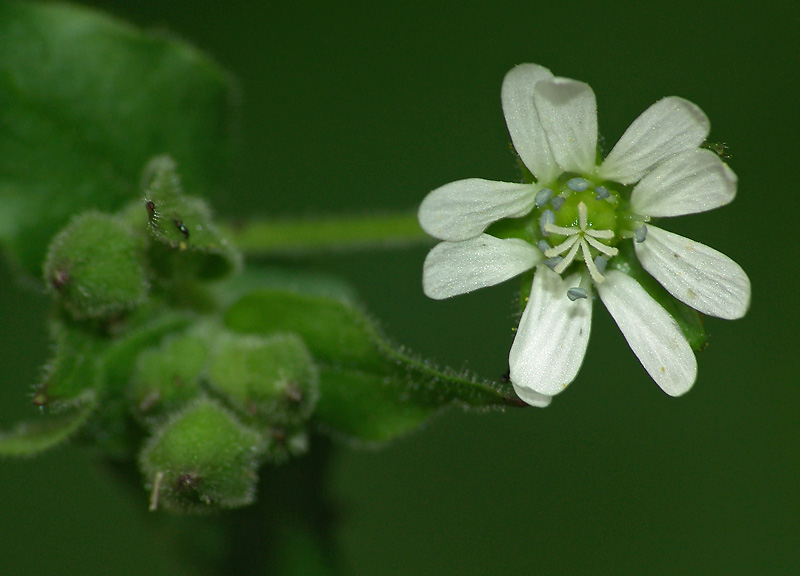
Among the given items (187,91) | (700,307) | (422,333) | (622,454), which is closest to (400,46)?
(422,333)

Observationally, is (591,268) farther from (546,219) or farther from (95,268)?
(95,268)

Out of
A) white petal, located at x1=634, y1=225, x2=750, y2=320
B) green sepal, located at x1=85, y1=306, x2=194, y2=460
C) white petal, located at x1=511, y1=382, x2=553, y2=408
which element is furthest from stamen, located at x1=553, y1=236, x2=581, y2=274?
green sepal, located at x1=85, y1=306, x2=194, y2=460

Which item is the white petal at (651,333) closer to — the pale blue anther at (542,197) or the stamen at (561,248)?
the stamen at (561,248)

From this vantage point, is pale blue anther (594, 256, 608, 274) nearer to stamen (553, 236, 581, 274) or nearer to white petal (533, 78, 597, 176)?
stamen (553, 236, 581, 274)

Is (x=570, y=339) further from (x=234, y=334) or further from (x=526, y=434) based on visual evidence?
(x=526, y=434)

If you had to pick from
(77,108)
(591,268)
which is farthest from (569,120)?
(77,108)

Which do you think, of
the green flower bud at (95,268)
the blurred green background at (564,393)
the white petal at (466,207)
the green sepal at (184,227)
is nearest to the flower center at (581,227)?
the white petal at (466,207)
